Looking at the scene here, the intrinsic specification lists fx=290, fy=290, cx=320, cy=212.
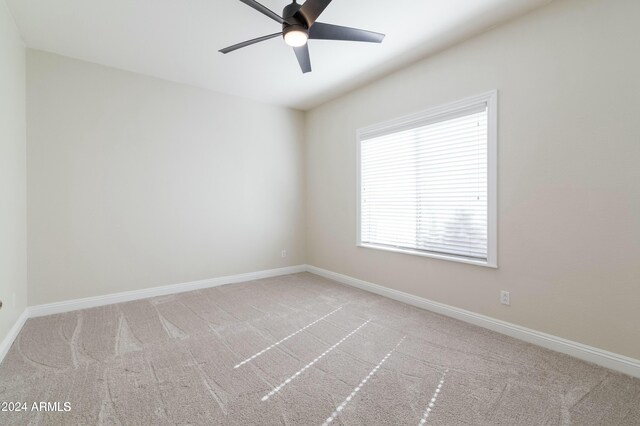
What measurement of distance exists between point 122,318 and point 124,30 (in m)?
2.86

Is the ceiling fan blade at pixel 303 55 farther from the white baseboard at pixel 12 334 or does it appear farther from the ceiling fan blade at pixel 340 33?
the white baseboard at pixel 12 334

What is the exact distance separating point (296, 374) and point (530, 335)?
2034mm

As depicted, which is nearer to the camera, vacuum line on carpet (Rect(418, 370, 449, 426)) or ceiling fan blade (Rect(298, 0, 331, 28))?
vacuum line on carpet (Rect(418, 370, 449, 426))

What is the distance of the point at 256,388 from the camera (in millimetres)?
1889

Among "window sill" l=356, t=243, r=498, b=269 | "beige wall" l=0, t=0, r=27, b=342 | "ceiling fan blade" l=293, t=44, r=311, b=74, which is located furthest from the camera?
"window sill" l=356, t=243, r=498, b=269

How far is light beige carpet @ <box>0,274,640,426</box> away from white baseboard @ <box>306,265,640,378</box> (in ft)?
0.30

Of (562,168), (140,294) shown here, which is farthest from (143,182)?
(562,168)

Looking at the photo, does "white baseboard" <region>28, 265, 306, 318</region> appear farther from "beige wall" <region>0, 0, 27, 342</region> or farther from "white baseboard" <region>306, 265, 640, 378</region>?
"white baseboard" <region>306, 265, 640, 378</region>

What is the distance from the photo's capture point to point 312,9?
1959 mm

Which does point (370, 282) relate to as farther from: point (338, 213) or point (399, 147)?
point (399, 147)

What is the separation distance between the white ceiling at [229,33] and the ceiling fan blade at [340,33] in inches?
11.7

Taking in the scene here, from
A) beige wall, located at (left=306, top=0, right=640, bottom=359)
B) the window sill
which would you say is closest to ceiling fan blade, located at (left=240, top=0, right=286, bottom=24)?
beige wall, located at (left=306, top=0, right=640, bottom=359)

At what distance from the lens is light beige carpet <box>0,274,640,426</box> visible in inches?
65.3

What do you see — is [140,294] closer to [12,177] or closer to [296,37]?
[12,177]
